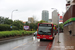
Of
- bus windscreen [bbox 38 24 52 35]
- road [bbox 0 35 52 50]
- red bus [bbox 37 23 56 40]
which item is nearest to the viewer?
road [bbox 0 35 52 50]

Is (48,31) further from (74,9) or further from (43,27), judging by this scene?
(74,9)

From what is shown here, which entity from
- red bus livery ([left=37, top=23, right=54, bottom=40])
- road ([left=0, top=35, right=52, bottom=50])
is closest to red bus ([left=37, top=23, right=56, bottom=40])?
red bus livery ([left=37, top=23, right=54, bottom=40])

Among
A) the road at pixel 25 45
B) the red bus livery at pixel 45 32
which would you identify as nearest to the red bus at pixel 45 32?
the red bus livery at pixel 45 32

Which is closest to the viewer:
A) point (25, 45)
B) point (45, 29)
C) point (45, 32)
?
point (25, 45)

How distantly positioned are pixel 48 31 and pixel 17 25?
3339 centimetres

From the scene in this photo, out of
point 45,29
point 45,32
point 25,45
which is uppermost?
point 45,29

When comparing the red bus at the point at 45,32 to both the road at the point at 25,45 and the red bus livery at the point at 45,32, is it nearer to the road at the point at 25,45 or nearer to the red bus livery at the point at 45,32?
the red bus livery at the point at 45,32

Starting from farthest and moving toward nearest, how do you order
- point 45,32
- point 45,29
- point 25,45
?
point 45,29, point 45,32, point 25,45

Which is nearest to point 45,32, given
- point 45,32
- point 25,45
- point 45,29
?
point 45,32

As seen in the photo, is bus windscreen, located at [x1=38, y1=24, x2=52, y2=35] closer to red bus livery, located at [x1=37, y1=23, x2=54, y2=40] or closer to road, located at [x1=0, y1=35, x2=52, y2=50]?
red bus livery, located at [x1=37, y1=23, x2=54, y2=40]

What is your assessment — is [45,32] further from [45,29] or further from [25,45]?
[25,45]

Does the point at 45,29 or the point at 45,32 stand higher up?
the point at 45,29

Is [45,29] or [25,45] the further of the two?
[45,29]

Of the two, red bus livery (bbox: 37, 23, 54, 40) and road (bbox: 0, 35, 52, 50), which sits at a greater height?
red bus livery (bbox: 37, 23, 54, 40)
